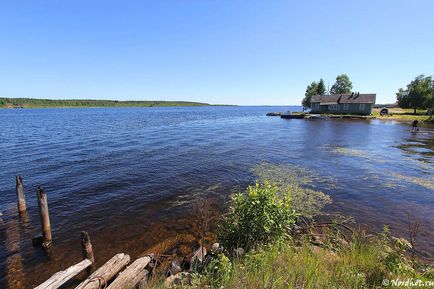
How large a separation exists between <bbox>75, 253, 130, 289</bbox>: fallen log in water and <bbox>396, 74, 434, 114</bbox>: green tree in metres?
92.6

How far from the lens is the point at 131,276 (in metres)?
6.58

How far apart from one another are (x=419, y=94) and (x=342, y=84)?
46.1 meters

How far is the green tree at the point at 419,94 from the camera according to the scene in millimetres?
68625

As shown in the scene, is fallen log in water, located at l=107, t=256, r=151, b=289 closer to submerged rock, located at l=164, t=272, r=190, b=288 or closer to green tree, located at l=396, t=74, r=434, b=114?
submerged rock, located at l=164, t=272, r=190, b=288

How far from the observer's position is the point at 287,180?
1662 centimetres

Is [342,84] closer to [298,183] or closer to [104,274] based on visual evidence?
[298,183]

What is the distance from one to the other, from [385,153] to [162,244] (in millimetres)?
27313

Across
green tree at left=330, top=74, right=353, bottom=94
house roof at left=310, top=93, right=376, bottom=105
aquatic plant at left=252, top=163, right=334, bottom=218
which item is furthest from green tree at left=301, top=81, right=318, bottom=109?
aquatic plant at left=252, top=163, right=334, bottom=218

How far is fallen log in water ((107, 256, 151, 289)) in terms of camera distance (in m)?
6.18

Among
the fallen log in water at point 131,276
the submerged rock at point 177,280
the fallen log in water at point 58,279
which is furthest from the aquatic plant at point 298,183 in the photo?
the fallen log in water at point 58,279

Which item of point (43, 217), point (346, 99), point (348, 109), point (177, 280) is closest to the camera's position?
point (177, 280)

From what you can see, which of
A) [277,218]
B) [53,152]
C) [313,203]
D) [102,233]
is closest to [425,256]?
[313,203]

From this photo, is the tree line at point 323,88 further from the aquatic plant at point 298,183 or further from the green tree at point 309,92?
Answer: the aquatic plant at point 298,183

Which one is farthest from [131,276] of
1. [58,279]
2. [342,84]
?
[342,84]
